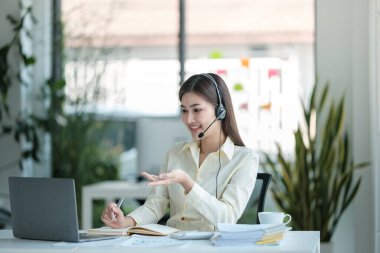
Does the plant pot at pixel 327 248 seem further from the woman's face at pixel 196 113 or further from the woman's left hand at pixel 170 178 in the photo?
the woman's left hand at pixel 170 178

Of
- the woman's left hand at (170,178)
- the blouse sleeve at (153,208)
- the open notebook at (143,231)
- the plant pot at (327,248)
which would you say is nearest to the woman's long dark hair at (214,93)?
the blouse sleeve at (153,208)

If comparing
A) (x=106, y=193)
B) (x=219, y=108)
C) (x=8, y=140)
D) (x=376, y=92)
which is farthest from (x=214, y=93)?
(x=8, y=140)

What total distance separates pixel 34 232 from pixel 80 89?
416 cm

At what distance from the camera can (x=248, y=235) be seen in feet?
9.77

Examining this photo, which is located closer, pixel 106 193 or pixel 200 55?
pixel 106 193

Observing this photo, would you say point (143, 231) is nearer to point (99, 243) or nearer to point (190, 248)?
point (99, 243)

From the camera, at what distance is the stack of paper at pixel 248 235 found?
9.77 feet

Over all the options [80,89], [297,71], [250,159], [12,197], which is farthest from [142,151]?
[12,197]

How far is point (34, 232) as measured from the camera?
3152 mm

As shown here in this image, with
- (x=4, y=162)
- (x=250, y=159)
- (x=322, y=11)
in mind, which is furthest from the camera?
(x=4, y=162)

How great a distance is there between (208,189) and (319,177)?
7.54ft

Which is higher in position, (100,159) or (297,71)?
(297,71)

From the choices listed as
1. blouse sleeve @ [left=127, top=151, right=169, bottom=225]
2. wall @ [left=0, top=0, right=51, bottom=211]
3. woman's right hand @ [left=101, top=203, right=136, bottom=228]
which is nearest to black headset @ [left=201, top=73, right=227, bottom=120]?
blouse sleeve @ [left=127, top=151, right=169, bottom=225]

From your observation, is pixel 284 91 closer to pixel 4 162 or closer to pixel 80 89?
pixel 80 89
